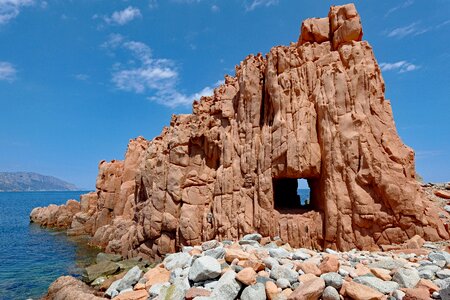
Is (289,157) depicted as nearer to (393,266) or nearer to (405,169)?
(405,169)

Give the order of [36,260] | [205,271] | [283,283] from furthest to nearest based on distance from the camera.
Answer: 1. [36,260]
2. [205,271]
3. [283,283]

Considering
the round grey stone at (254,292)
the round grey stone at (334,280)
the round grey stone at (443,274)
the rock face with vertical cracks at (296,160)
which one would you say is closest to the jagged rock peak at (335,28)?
the rock face with vertical cracks at (296,160)

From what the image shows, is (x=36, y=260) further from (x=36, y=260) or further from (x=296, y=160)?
(x=296, y=160)

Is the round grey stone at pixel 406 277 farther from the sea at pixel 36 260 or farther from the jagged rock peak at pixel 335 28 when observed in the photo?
the sea at pixel 36 260

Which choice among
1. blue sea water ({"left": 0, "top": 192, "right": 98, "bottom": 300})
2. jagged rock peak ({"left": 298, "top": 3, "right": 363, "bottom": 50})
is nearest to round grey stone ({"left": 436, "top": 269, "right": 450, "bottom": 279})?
jagged rock peak ({"left": 298, "top": 3, "right": 363, "bottom": 50})

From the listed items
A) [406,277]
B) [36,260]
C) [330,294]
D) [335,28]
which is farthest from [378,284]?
[36,260]

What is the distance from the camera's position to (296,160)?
18609 mm

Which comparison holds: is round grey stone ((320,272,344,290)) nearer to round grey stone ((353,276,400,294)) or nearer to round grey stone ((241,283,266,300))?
round grey stone ((353,276,400,294))

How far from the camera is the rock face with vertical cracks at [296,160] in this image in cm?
1653

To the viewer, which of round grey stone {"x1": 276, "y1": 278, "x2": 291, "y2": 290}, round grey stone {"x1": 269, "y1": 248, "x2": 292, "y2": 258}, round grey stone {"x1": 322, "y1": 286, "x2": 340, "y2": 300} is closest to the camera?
round grey stone {"x1": 322, "y1": 286, "x2": 340, "y2": 300}

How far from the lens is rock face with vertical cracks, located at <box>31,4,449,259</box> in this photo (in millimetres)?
16531

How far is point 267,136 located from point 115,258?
17.0 m

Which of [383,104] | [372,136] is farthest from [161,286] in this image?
[383,104]

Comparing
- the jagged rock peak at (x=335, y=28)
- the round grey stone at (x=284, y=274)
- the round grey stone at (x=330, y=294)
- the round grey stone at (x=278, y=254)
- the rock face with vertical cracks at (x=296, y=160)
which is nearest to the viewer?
the round grey stone at (x=330, y=294)
